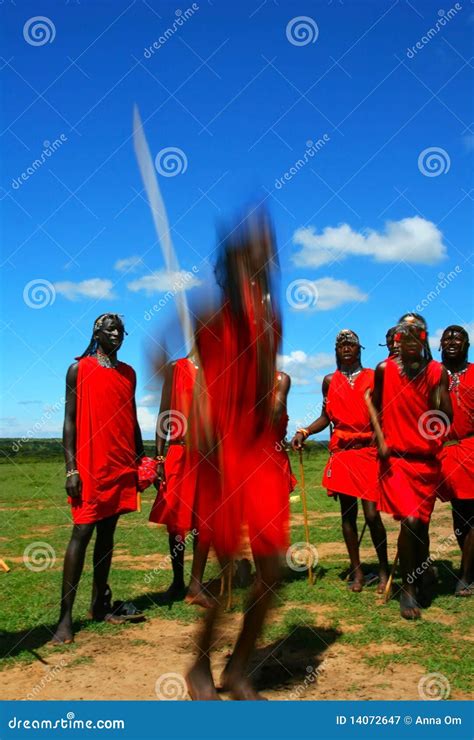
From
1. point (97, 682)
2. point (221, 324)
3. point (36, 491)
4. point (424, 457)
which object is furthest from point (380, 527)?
point (36, 491)

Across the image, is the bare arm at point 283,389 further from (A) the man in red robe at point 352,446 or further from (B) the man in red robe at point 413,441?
(B) the man in red robe at point 413,441

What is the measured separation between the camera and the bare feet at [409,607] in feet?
19.5

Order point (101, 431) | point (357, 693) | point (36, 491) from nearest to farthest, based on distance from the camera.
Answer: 1. point (357, 693)
2. point (101, 431)
3. point (36, 491)

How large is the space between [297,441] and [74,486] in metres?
2.29

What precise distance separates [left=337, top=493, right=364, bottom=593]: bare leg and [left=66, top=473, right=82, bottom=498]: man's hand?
272cm

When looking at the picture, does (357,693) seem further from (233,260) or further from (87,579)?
(87,579)

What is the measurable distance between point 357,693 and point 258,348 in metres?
2.17

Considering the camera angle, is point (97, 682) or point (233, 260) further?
point (97, 682)

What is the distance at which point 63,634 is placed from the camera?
5.43 meters

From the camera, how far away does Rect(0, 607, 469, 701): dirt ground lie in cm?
435

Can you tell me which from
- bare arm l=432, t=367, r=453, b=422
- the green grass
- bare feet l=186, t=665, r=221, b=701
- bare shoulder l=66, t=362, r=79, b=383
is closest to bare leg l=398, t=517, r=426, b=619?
the green grass

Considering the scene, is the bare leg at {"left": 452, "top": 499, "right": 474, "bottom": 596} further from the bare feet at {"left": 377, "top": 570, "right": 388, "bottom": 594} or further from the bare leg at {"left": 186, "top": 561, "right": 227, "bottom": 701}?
the bare leg at {"left": 186, "top": 561, "right": 227, "bottom": 701}

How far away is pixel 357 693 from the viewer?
4.35m

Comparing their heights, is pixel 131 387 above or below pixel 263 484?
above
